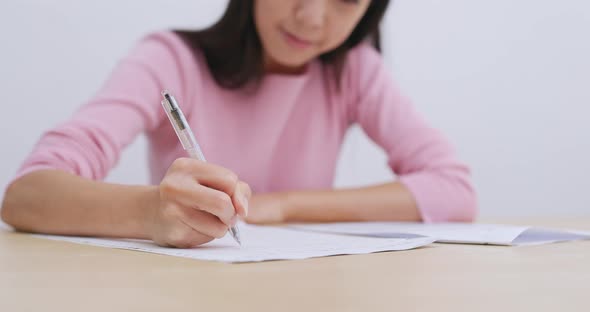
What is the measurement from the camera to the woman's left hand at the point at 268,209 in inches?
39.9

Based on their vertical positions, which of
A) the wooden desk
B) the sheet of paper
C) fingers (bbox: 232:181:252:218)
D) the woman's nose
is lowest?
the wooden desk

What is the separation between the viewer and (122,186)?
0.70 metres

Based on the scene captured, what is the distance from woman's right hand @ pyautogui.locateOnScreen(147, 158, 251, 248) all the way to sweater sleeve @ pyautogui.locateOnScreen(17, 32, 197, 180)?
0.29 meters

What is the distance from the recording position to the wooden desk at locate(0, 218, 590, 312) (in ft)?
1.19

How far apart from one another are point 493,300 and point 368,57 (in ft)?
3.48

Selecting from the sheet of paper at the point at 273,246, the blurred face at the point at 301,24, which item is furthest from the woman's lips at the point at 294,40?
the sheet of paper at the point at 273,246

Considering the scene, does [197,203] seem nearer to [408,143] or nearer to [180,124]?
[180,124]

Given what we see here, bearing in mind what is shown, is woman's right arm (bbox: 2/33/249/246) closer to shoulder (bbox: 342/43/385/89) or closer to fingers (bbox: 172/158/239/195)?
fingers (bbox: 172/158/239/195)

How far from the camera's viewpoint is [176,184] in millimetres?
583

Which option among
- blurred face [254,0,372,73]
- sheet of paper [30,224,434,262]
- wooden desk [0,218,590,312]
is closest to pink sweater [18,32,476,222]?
blurred face [254,0,372,73]

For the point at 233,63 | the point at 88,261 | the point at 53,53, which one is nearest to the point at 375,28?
the point at 233,63

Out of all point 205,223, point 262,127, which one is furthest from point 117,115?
point 205,223

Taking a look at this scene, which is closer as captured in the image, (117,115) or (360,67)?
(117,115)

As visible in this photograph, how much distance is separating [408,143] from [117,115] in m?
0.52
